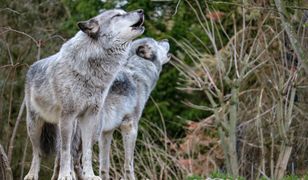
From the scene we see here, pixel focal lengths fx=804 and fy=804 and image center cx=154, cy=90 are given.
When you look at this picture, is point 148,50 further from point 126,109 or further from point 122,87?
point 126,109

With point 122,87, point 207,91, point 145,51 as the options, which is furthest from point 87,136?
point 207,91

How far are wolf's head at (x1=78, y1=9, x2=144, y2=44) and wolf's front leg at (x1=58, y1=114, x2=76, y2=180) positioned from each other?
86cm

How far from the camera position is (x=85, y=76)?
7.93m

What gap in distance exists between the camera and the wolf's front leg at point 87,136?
8008 millimetres

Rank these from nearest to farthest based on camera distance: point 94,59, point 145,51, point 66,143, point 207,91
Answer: point 66,143 → point 94,59 → point 145,51 → point 207,91

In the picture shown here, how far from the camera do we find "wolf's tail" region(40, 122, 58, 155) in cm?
870

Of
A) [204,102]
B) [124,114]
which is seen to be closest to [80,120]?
[124,114]

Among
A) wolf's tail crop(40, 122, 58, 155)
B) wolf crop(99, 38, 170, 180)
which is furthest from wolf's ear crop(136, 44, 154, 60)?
wolf's tail crop(40, 122, 58, 155)

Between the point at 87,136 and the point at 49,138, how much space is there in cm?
77

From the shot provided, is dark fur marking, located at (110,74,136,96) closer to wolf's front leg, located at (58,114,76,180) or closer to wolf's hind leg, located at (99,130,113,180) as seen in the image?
wolf's hind leg, located at (99,130,113,180)

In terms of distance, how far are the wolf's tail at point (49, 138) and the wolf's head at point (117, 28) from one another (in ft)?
4.08

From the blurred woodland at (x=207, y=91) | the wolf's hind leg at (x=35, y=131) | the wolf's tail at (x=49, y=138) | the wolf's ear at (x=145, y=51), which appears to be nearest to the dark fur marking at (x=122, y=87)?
the wolf's ear at (x=145, y=51)

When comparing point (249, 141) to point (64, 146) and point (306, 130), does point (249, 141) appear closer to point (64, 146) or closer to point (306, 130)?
point (306, 130)

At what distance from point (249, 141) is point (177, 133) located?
154 inches
